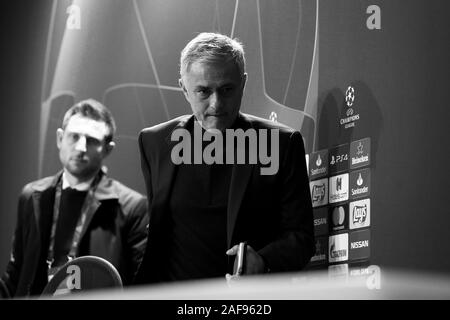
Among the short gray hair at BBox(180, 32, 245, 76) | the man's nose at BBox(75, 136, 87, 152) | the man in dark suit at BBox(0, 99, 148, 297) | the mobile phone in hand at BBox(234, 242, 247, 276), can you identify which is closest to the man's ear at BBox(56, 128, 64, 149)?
the man in dark suit at BBox(0, 99, 148, 297)

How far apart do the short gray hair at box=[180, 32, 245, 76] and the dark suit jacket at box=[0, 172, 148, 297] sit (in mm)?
727

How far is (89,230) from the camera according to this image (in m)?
4.03

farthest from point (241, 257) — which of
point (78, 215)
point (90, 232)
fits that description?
point (78, 215)

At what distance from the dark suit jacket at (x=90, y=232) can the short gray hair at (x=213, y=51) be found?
727 mm

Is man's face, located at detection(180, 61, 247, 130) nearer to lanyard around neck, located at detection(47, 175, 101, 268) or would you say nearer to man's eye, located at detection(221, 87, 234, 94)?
man's eye, located at detection(221, 87, 234, 94)

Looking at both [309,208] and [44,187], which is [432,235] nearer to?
[309,208]

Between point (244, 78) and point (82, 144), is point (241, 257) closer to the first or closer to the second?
point (244, 78)

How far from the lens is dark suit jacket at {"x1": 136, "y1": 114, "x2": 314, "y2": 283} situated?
3.44m

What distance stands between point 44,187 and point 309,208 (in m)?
1.45

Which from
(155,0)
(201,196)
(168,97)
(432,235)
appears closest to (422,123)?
(432,235)

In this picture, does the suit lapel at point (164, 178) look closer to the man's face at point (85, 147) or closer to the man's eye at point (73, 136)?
the man's face at point (85, 147)

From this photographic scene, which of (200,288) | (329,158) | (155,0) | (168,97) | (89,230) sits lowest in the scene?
(200,288)

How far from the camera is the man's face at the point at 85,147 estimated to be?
4.16 metres

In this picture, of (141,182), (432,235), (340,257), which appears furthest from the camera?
(141,182)
